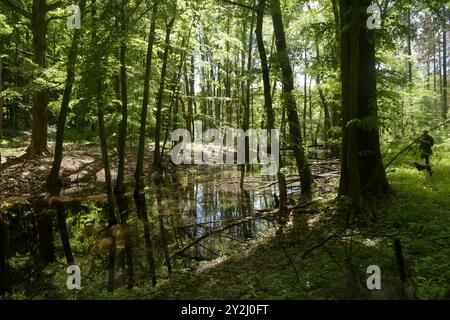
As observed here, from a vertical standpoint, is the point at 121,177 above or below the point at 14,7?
below

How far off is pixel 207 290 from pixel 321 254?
2070 millimetres

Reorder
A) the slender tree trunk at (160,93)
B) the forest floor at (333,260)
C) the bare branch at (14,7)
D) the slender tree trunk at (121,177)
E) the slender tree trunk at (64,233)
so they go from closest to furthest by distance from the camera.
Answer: the forest floor at (333,260) < the slender tree trunk at (121,177) < the slender tree trunk at (64,233) < the bare branch at (14,7) < the slender tree trunk at (160,93)

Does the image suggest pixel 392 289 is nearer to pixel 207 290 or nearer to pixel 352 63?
pixel 207 290

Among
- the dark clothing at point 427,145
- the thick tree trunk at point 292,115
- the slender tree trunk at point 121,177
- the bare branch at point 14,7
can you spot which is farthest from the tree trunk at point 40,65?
the dark clothing at point 427,145

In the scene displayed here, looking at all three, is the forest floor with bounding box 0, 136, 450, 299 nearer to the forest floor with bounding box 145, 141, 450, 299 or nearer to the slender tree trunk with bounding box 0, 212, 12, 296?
the forest floor with bounding box 145, 141, 450, 299

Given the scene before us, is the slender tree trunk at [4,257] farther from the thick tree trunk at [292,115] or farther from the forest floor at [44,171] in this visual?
the thick tree trunk at [292,115]

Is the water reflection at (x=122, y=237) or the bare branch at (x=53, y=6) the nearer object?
the water reflection at (x=122, y=237)

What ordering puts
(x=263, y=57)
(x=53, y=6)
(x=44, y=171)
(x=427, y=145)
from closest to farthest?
(x=263, y=57), (x=427, y=145), (x=44, y=171), (x=53, y=6)

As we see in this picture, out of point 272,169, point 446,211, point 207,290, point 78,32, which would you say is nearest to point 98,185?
point 78,32

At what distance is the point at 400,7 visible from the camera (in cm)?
911

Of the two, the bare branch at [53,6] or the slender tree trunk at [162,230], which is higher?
the bare branch at [53,6]

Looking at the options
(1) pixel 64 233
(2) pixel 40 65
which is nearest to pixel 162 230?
(1) pixel 64 233

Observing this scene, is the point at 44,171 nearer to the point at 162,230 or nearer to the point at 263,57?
the point at 162,230

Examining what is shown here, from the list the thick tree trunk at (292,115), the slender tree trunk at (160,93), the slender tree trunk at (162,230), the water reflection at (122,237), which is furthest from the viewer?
the slender tree trunk at (160,93)
